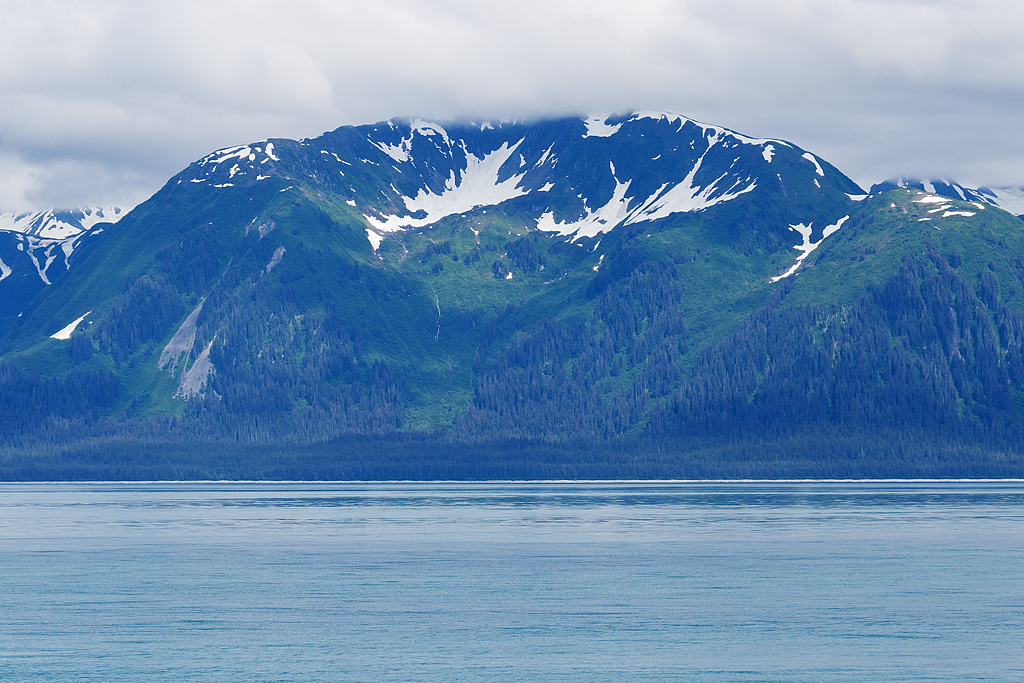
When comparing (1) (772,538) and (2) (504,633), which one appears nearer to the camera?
(2) (504,633)

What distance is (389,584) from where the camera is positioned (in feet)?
406

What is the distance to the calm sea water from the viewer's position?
84.6 m

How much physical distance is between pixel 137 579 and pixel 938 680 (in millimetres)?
80795

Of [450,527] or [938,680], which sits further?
[450,527]

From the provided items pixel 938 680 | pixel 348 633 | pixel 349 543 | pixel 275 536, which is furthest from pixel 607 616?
pixel 275 536

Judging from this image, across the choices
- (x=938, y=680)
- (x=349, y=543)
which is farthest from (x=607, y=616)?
(x=349, y=543)

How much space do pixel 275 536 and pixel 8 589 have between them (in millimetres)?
58276

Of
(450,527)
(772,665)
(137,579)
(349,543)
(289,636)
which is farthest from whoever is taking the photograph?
(450,527)

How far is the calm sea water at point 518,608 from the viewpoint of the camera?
84.6m

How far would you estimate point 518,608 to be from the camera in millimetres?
109062

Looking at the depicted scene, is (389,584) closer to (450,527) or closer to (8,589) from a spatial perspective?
(8,589)

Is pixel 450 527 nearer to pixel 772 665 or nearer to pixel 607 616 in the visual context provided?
pixel 607 616

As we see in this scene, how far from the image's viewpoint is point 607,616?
104312mm

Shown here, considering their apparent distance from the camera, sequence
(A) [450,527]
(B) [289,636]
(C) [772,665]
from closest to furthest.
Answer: (C) [772,665], (B) [289,636], (A) [450,527]
